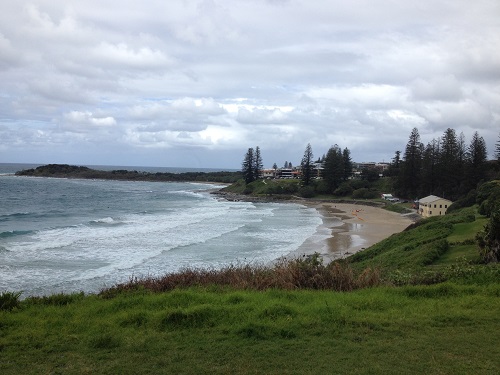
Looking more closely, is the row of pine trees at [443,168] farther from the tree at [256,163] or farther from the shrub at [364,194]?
the tree at [256,163]

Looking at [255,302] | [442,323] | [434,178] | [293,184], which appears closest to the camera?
[442,323]

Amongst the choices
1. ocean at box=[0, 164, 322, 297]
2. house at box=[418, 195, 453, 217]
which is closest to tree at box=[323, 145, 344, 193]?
house at box=[418, 195, 453, 217]

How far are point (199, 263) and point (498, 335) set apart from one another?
15.4 meters

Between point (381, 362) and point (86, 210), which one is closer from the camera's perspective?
point (381, 362)

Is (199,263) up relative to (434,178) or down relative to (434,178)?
down

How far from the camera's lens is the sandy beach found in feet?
82.2

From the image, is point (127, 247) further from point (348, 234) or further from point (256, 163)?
point (256, 163)

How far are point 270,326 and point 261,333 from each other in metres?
0.22

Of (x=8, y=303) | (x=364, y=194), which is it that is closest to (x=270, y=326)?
(x=8, y=303)

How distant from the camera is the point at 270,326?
235 inches

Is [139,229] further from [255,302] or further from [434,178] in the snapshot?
[434,178]

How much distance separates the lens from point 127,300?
24.2 feet

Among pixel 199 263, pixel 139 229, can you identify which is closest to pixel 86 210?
pixel 139 229

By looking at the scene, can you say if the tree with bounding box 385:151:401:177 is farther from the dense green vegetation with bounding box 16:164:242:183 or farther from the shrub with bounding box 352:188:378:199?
the dense green vegetation with bounding box 16:164:242:183
